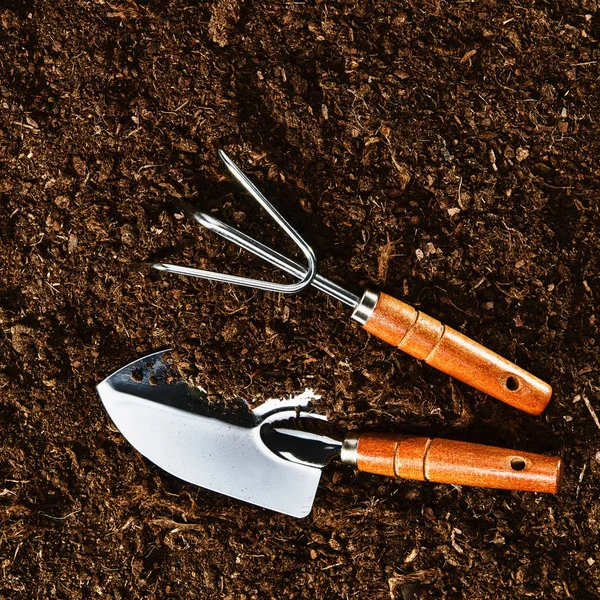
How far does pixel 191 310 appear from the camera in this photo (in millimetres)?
1359

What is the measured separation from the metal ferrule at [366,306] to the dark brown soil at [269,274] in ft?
0.32

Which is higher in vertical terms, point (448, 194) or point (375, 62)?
point (375, 62)

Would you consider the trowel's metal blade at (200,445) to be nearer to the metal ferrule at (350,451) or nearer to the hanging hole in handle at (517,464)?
the metal ferrule at (350,451)

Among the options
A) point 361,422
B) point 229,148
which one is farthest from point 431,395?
point 229,148

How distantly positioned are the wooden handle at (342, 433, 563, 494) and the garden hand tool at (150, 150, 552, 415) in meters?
0.11

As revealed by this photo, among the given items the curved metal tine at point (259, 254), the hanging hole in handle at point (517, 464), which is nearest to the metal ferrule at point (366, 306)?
the curved metal tine at point (259, 254)

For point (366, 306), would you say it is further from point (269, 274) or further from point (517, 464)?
point (517, 464)

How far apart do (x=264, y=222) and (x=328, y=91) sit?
0.96 feet

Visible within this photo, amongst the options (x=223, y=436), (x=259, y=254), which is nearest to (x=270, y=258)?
(x=259, y=254)

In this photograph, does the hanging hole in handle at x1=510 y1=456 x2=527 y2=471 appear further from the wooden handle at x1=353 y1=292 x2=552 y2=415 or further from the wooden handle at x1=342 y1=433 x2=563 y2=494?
the wooden handle at x1=353 y1=292 x2=552 y2=415

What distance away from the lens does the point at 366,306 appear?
127 centimetres

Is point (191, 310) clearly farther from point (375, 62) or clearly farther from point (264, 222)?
point (375, 62)

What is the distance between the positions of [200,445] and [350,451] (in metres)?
0.29

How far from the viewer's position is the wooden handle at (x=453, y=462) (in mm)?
1221
